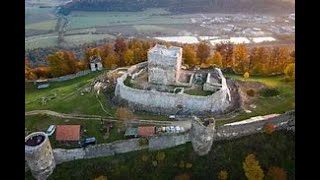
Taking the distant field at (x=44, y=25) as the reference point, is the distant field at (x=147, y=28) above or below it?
below

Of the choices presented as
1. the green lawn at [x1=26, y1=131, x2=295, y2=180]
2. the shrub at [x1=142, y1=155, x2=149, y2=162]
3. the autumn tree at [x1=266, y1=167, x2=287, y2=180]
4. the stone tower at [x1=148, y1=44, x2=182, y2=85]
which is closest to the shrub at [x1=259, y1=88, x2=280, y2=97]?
the green lawn at [x1=26, y1=131, x2=295, y2=180]

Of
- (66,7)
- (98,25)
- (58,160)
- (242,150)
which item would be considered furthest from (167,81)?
(66,7)

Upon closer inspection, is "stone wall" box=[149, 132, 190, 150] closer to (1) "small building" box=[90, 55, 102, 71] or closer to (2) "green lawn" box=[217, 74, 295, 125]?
(2) "green lawn" box=[217, 74, 295, 125]

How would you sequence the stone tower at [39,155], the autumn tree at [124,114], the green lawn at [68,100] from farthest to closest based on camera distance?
the green lawn at [68,100]
the autumn tree at [124,114]
the stone tower at [39,155]

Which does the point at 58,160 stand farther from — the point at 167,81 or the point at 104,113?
the point at 167,81

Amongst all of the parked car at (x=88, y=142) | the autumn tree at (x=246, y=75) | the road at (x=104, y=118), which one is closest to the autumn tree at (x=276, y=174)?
the road at (x=104, y=118)

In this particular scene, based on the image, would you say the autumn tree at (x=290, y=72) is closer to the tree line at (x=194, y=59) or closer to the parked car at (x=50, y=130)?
the tree line at (x=194, y=59)

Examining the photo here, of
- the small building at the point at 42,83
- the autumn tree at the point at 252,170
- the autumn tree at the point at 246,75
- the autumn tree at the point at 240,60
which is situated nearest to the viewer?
the autumn tree at the point at 252,170
